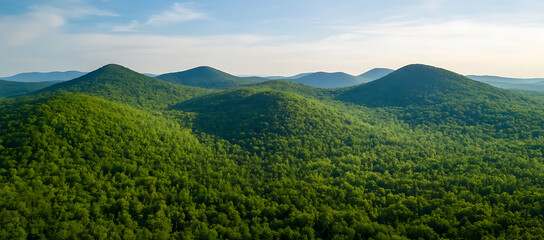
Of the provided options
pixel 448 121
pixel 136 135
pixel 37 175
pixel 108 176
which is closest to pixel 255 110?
pixel 136 135

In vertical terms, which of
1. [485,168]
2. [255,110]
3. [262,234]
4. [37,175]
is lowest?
[262,234]

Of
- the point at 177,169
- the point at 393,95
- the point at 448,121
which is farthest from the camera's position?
the point at 393,95

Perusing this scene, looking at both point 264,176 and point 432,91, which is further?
point 432,91

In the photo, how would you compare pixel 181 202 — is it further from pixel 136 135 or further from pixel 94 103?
pixel 94 103

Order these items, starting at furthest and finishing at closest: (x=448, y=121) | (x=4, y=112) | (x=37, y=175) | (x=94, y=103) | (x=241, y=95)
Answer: (x=241, y=95) < (x=448, y=121) < (x=94, y=103) < (x=4, y=112) < (x=37, y=175)

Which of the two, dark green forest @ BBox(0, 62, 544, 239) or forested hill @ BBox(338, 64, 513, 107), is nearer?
dark green forest @ BBox(0, 62, 544, 239)

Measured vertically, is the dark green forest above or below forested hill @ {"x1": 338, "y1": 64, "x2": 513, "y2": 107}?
below

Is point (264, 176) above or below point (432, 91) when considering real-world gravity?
below

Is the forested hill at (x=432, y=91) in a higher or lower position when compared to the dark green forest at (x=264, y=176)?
higher
